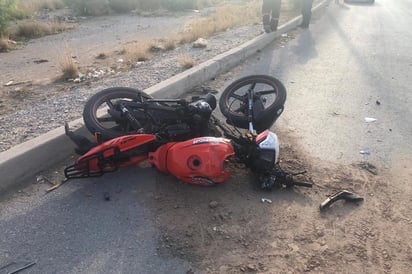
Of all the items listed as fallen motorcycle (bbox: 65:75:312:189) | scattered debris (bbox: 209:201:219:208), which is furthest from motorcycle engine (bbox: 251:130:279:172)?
scattered debris (bbox: 209:201:219:208)

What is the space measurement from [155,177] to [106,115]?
1219 millimetres

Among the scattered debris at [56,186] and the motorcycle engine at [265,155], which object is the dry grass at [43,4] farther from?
the motorcycle engine at [265,155]

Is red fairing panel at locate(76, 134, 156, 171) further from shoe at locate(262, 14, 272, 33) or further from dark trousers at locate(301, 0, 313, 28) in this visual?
dark trousers at locate(301, 0, 313, 28)

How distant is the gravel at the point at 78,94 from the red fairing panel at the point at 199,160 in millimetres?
1746

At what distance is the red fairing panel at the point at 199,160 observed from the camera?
3.49m

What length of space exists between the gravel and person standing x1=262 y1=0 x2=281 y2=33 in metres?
1.27

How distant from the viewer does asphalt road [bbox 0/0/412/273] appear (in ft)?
9.42

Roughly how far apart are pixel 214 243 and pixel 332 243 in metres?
0.89

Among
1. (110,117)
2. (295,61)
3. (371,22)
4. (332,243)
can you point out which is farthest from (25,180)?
(371,22)

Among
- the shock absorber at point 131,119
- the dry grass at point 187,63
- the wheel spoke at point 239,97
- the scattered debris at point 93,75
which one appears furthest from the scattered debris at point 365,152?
the scattered debris at point 93,75

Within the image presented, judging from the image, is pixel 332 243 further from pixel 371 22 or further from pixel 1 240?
pixel 371 22

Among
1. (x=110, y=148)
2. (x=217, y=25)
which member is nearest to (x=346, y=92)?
(x=110, y=148)

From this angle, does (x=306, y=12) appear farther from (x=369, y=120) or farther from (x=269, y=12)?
(x=369, y=120)

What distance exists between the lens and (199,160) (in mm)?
3488
